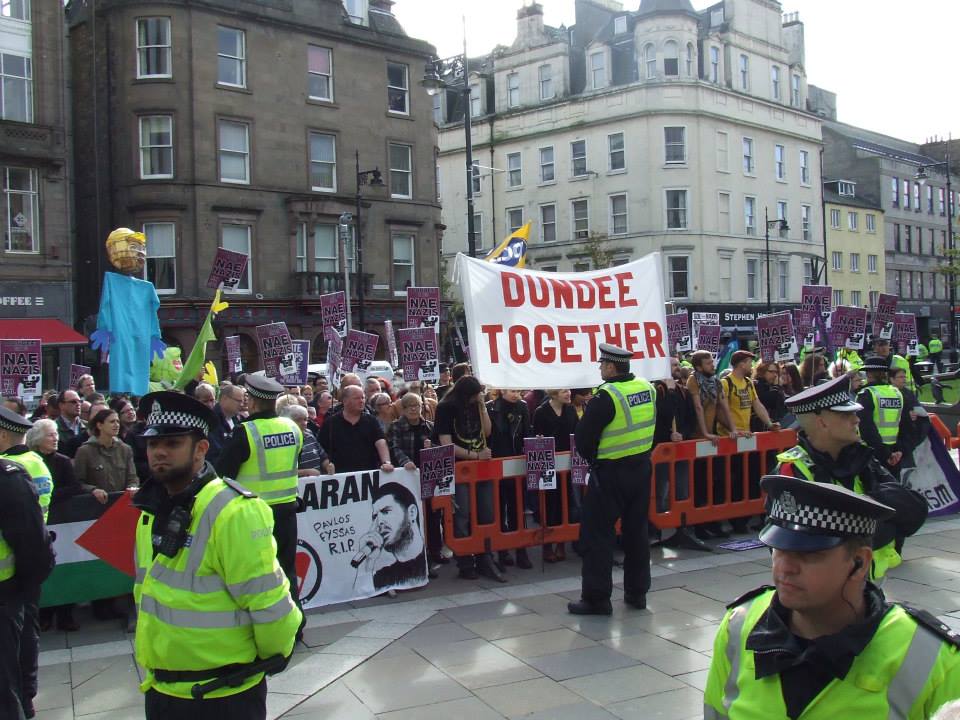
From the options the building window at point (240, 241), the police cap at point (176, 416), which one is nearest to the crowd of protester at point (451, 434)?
the police cap at point (176, 416)

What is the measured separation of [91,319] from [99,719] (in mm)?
24238

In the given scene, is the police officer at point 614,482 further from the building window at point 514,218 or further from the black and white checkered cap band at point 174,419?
the building window at point 514,218

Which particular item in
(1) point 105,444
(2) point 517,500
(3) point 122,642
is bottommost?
(3) point 122,642

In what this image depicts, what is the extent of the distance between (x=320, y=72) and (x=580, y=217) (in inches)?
728

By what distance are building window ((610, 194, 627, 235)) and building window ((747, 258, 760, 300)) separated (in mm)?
6888

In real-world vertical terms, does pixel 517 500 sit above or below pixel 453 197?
below

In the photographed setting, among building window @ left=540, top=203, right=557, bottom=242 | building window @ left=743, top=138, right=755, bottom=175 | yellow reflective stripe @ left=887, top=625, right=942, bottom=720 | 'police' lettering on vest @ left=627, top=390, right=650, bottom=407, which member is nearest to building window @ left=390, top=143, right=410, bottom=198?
building window @ left=540, top=203, right=557, bottom=242

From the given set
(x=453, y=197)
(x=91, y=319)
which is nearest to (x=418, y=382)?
(x=91, y=319)

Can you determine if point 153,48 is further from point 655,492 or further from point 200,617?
point 200,617

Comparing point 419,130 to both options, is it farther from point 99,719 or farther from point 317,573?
point 99,719

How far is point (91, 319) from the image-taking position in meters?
27.4

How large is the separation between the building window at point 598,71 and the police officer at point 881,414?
40.8 meters

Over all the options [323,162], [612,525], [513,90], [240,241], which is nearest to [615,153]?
[513,90]

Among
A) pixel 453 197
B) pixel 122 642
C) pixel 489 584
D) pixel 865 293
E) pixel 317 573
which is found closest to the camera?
pixel 122 642
